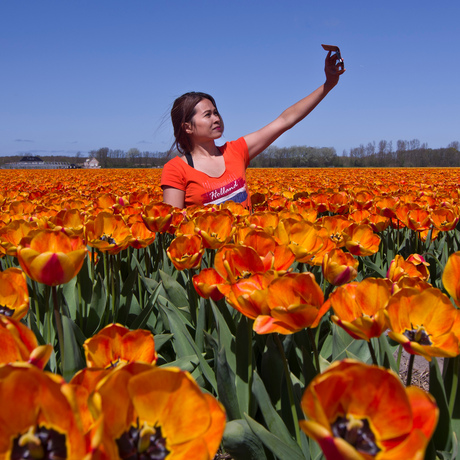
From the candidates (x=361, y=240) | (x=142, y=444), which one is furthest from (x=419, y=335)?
(x=361, y=240)

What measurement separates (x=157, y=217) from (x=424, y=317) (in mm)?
1620

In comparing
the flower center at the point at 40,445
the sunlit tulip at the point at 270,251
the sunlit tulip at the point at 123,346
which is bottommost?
the sunlit tulip at the point at 123,346

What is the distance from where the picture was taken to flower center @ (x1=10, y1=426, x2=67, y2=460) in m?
0.58

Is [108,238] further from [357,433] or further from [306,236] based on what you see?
[357,433]

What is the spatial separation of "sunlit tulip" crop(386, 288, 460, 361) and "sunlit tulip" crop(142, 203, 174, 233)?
1522 mm

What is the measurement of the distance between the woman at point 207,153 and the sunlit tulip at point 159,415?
3738 millimetres

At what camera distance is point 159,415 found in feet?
2.20

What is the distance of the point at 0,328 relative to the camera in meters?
0.79

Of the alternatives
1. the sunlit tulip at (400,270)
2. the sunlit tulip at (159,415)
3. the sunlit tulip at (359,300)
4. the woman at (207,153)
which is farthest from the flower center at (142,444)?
the woman at (207,153)

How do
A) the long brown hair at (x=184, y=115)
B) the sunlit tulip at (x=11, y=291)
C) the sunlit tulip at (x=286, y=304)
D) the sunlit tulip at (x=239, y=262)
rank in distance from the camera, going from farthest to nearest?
the long brown hair at (x=184, y=115)
the sunlit tulip at (x=239, y=262)
the sunlit tulip at (x=11, y=291)
the sunlit tulip at (x=286, y=304)

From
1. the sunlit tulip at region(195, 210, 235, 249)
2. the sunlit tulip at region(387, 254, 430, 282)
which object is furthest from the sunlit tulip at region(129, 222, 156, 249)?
the sunlit tulip at region(387, 254, 430, 282)

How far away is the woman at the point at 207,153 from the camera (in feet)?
14.5

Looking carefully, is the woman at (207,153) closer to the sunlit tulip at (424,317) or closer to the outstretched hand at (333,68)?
the outstretched hand at (333,68)

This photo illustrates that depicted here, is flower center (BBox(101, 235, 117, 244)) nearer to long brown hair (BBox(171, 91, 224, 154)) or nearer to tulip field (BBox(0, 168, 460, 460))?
tulip field (BBox(0, 168, 460, 460))
